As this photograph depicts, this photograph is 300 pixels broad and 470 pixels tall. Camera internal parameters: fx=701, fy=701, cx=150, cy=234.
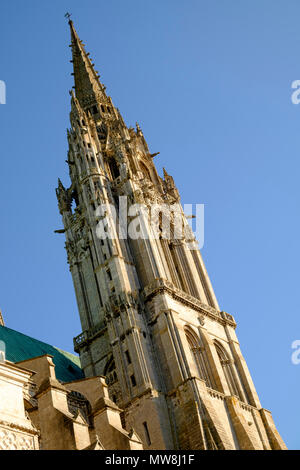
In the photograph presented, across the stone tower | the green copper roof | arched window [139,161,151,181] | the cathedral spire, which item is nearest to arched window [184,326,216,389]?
the stone tower

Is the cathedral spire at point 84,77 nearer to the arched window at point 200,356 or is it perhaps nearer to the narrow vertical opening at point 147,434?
the arched window at point 200,356

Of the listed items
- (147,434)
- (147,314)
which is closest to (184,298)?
(147,314)

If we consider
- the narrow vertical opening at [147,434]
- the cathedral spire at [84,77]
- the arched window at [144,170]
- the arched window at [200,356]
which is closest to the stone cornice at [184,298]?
the arched window at [200,356]

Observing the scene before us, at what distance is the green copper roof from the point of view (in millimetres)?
40844

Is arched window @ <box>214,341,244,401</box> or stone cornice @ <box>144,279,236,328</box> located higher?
stone cornice @ <box>144,279,236,328</box>

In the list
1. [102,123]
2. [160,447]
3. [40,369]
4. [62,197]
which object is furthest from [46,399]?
[102,123]

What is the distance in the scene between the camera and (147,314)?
40.5 metres

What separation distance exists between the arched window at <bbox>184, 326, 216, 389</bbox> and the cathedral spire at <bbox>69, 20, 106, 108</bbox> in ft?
80.1

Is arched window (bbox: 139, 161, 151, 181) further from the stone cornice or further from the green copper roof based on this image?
the green copper roof

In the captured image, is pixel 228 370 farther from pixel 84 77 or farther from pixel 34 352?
pixel 84 77

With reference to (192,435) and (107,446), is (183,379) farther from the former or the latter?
Result: (107,446)

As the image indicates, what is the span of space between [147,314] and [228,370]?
6128mm

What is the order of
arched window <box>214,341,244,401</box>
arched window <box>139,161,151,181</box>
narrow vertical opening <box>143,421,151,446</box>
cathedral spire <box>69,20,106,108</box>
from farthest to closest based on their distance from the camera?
1. cathedral spire <box>69,20,106,108</box>
2. arched window <box>139,161,151,181</box>
3. arched window <box>214,341,244,401</box>
4. narrow vertical opening <box>143,421,151,446</box>

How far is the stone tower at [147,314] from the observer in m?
35.9
